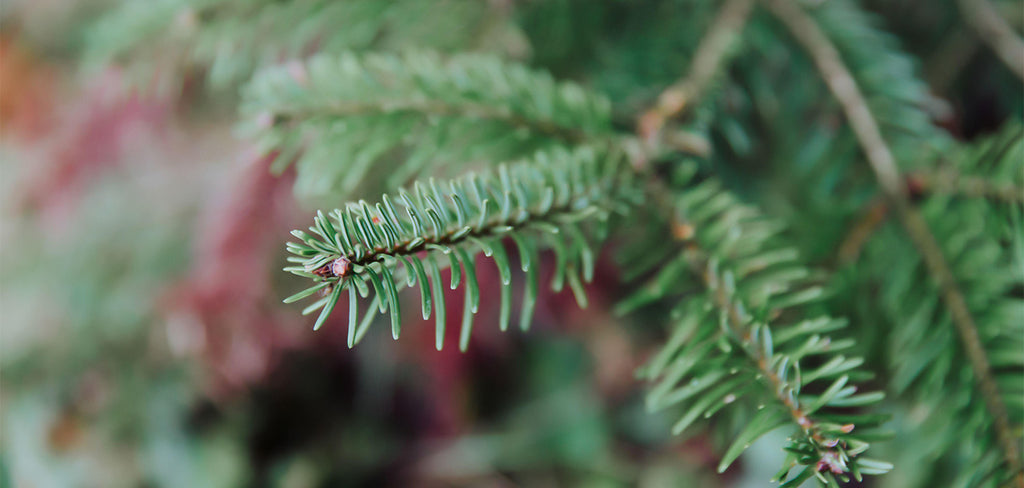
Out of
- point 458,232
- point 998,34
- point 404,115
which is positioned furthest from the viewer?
point 998,34

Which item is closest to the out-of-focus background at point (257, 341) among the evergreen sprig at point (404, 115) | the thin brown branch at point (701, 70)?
the thin brown branch at point (701, 70)

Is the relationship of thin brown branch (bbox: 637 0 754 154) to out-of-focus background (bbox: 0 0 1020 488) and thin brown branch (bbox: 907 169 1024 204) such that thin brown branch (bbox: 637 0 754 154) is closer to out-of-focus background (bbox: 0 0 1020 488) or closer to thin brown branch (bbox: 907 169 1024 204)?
out-of-focus background (bbox: 0 0 1020 488)

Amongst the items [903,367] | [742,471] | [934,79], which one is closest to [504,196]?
[903,367]

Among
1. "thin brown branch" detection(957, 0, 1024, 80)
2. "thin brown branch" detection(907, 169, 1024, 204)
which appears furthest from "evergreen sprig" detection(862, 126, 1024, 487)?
"thin brown branch" detection(957, 0, 1024, 80)

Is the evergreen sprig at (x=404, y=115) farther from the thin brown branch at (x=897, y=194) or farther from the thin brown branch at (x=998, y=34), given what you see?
the thin brown branch at (x=998, y=34)

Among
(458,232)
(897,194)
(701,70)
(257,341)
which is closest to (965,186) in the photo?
(897,194)

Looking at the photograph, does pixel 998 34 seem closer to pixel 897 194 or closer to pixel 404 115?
pixel 897 194
